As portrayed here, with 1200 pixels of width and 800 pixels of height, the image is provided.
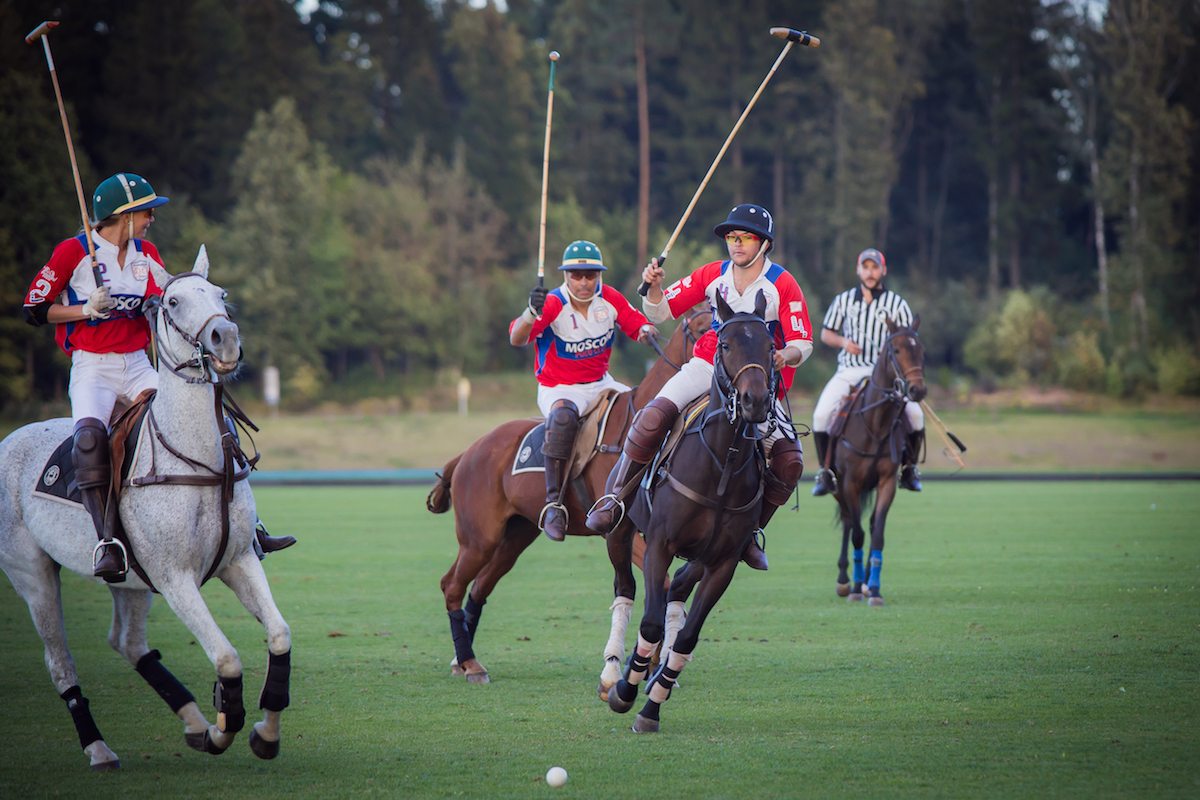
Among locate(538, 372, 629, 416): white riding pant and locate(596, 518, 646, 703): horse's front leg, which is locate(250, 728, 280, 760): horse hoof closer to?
locate(596, 518, 646, 703): horse's front leg

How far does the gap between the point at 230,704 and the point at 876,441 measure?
714 centimetres

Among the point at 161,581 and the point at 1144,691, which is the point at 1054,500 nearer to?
the point at 1144,691

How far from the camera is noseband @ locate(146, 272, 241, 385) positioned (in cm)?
529

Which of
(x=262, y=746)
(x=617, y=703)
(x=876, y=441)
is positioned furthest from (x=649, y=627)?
(x=876, y=441)

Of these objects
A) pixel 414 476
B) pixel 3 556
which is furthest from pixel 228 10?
pixel 3 556

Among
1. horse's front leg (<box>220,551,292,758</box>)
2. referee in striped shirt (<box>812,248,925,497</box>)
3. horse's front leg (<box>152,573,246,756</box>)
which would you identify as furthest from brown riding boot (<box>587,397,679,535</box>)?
referee in striped shirt (<box>812,248,925,497</box>)

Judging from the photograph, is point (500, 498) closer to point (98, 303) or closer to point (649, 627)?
point (649, 627)

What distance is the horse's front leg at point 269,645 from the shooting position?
5352 millimetres

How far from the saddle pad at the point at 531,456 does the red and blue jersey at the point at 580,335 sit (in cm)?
44

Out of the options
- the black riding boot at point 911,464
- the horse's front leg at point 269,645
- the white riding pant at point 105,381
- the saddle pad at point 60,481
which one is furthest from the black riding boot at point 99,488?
the black riding boot at point 911,464

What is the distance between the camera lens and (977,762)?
209 inches

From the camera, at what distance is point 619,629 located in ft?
22.4

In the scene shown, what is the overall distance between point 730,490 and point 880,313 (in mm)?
5917

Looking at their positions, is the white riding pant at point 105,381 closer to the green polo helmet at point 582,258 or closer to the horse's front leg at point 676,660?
the green polo helmet at point 582,258
